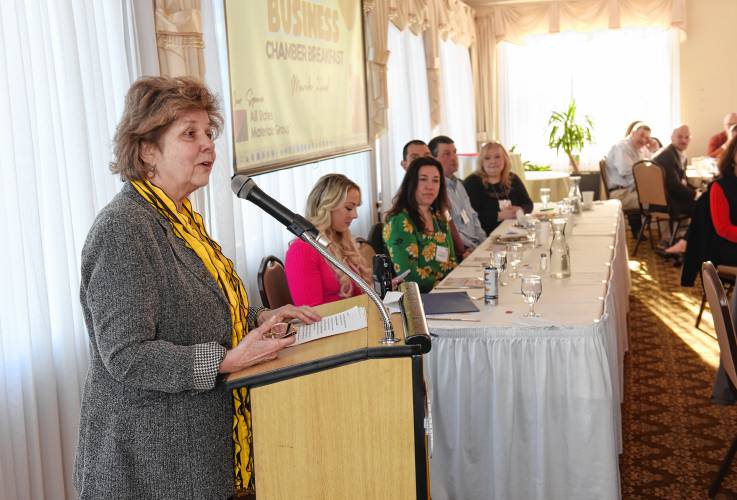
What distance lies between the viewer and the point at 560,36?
467 inches

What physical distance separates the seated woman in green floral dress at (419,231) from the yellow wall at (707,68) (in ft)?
26.5

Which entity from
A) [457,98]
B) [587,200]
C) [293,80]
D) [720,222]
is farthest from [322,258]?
[457,98]

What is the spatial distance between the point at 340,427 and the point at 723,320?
6.10 ft

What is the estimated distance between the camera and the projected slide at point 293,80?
13.5ft

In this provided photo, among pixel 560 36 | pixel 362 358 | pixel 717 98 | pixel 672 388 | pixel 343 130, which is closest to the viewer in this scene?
pixel 362 358

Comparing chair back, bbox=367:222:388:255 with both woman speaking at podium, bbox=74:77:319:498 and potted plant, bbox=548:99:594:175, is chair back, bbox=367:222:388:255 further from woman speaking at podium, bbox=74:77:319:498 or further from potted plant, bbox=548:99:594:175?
potted plant, bbox=548:99:594:175

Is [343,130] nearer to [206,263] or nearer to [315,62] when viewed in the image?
[315,62]

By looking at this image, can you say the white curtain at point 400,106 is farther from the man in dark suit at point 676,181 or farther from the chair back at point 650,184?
the man in dark suit at point 676,181

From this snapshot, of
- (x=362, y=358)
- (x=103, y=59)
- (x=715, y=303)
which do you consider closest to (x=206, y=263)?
(x=362, y=358)

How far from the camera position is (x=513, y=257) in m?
4.04

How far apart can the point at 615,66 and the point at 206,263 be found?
436 inches

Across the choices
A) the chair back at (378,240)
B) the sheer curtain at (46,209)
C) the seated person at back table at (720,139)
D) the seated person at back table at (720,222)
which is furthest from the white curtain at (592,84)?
the sheer curtain at (46,209)

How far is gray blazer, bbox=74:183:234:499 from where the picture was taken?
144 centimetres

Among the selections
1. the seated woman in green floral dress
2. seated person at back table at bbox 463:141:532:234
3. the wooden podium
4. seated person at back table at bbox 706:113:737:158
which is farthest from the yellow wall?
the wooden podium
